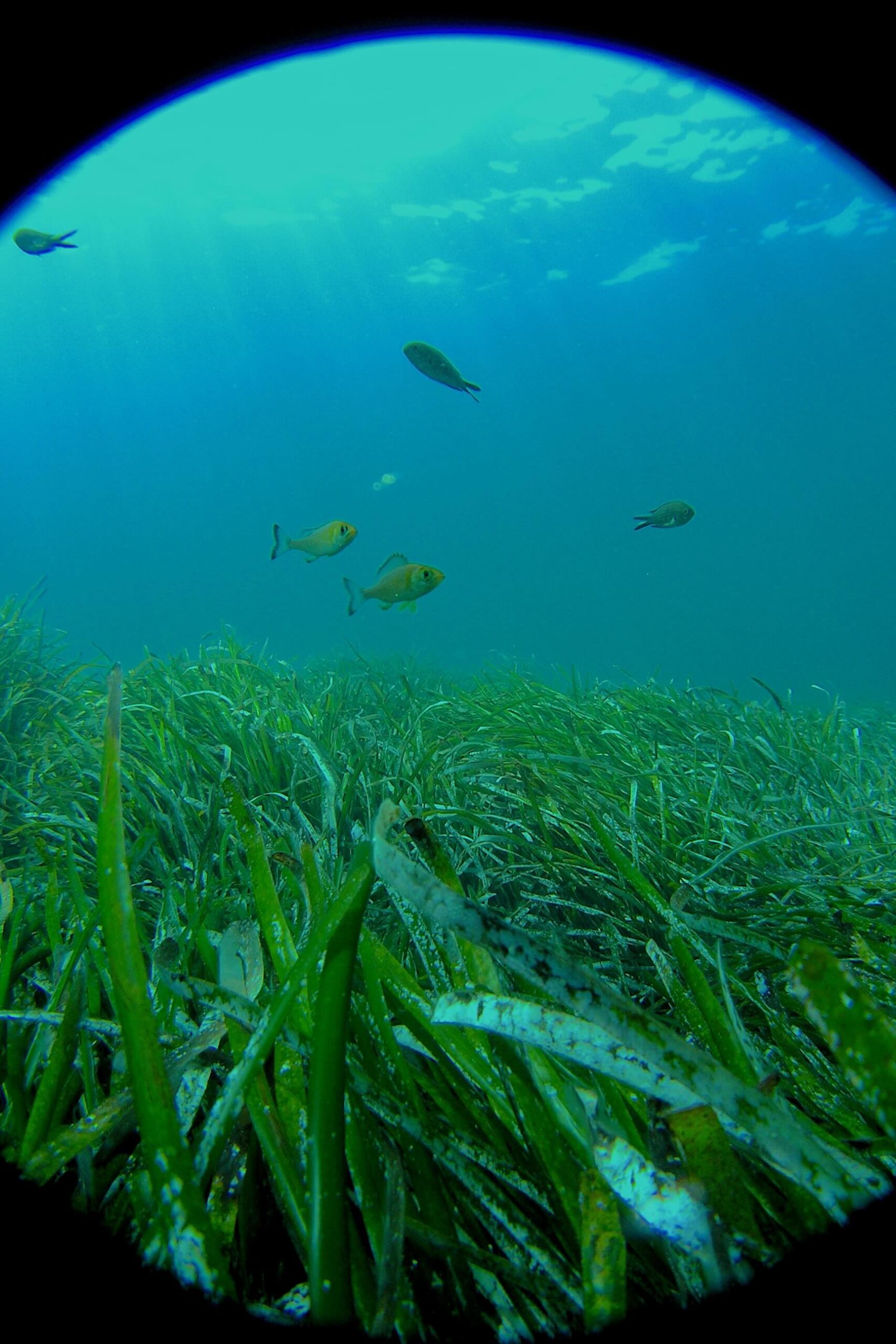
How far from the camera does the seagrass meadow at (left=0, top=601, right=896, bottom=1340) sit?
2.33 feet

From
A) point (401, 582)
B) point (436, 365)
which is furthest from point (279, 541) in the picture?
point (436, 365)

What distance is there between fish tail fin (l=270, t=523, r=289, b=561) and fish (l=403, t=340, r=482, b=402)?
7.65 feet

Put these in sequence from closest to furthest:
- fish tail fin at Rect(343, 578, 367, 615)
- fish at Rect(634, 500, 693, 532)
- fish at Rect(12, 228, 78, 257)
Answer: fish tail fin at Rect(343, 578, 367, 615), fish at Rect(12, 228, 78, 257), fish at Rect(634, 500, 693, 532)

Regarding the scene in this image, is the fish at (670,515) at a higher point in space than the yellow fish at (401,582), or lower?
higher

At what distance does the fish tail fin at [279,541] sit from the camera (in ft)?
19.6

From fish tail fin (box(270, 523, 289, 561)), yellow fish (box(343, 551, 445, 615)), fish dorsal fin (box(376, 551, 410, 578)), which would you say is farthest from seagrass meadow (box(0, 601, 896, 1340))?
fish tail fin (box(270, 523, 289, 561))

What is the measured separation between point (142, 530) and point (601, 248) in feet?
416

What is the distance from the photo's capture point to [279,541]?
618cm

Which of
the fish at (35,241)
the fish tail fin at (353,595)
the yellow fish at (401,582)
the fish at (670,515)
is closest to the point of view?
the yellow fish at (401,582)

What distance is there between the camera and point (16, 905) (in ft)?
6.41

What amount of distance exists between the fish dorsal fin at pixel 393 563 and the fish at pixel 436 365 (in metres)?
2.00

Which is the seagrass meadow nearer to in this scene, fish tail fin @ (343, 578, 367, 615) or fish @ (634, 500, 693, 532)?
fish tail fin @ (343, 578, 367, 615)

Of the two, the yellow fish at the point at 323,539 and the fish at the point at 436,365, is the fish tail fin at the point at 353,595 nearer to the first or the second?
the yellow fish at the point at 323,539

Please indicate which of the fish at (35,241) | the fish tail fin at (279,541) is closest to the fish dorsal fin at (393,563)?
the fish tail fin at (279,541)
